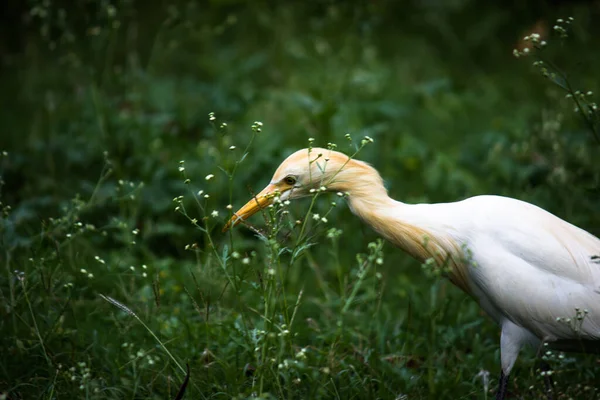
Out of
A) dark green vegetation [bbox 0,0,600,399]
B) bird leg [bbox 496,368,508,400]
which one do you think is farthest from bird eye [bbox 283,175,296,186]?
bird leg [bbox 496,368,508,400]

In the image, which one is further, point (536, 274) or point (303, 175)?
point (303, 175)

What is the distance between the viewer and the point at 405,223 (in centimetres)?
319

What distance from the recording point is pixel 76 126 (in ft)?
18.7

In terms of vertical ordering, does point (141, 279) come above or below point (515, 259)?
below

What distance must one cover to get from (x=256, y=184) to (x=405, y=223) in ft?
7.08

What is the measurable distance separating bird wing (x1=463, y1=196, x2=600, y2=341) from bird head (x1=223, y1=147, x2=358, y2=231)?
570mm

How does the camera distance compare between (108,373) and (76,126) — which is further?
(76,126)

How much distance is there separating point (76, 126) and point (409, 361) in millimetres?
3191

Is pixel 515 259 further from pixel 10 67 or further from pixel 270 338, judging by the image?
pixel 10 67

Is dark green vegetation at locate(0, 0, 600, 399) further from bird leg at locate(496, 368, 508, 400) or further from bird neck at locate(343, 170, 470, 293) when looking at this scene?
bird neck at locate(343, 170, 470, 293)

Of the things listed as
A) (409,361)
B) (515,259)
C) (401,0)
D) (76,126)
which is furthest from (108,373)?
(401,0)

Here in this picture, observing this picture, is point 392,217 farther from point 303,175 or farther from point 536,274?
point 536,274

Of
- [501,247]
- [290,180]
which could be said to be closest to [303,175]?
[290,180]

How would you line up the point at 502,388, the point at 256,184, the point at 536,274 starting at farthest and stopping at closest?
the point at 256,184 < the point at 502,388 < the point at 536,274
